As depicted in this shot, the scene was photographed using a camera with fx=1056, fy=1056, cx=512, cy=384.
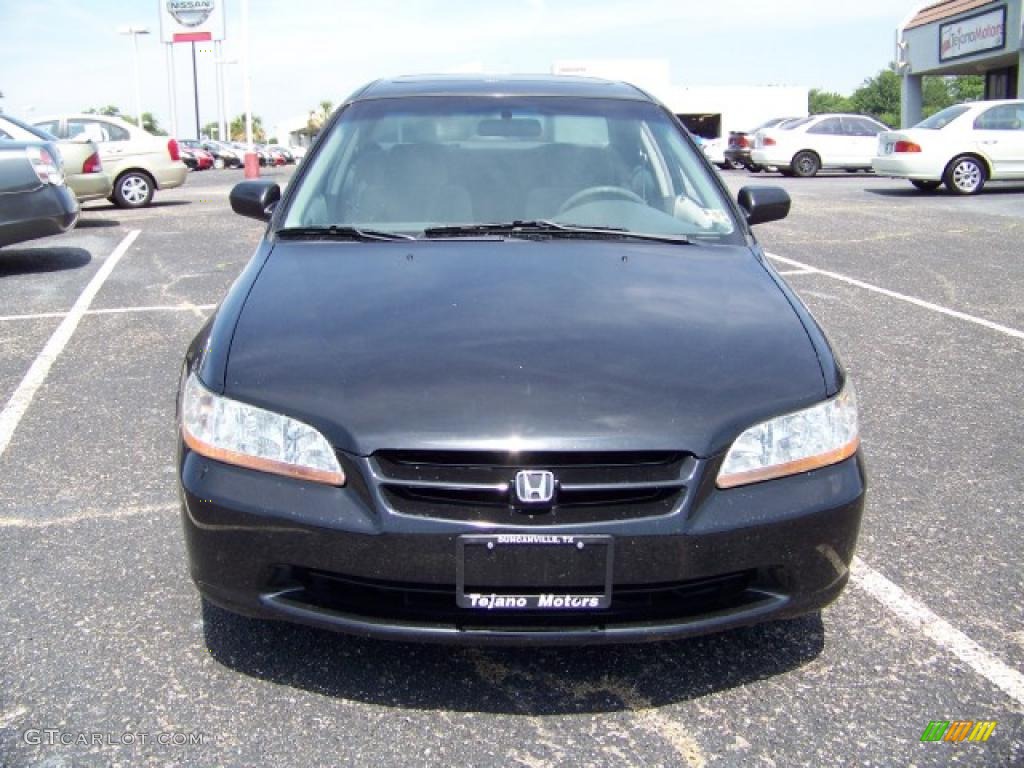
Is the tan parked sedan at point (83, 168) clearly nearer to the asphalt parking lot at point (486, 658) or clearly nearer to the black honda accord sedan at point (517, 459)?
the asphalt parking lot at point (486, 658)

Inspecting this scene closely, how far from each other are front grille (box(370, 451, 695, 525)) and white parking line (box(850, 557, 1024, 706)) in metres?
0.98

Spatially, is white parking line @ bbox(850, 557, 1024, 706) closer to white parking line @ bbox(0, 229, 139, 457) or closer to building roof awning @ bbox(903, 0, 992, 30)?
white parking line @ bbox(0, 229, 139, 457)

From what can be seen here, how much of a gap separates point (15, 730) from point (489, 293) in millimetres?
1558

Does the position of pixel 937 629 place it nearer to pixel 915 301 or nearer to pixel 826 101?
pixel 915 301

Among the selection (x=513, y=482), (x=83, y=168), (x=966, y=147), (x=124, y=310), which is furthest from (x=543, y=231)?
(x=966, y=147)

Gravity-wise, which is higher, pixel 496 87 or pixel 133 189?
pixel 496 87

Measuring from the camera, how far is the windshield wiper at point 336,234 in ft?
11.1

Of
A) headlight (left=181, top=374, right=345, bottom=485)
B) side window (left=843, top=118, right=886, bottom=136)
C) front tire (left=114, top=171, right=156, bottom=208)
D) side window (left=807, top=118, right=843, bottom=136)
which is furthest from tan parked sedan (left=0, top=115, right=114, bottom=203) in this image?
side window (left=843, top=118, right=886, bottom=136)

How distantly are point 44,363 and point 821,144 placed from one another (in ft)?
66.0

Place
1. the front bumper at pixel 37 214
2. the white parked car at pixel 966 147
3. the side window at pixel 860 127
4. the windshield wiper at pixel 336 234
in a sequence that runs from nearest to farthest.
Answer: the windshield wiper at pixel 336 234 < the front bumper at pixel 37 214 < the white parked car at pixel 966 147 < the side window at pixel 860 127

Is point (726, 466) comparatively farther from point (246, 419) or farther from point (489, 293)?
point (246, 419)

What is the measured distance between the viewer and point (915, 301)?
24.4 ft

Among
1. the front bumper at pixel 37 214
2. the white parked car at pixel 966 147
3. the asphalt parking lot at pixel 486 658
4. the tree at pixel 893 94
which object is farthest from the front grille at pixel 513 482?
the tree at pixel 893 94

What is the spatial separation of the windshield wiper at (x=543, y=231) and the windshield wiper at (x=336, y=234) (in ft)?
0.40
